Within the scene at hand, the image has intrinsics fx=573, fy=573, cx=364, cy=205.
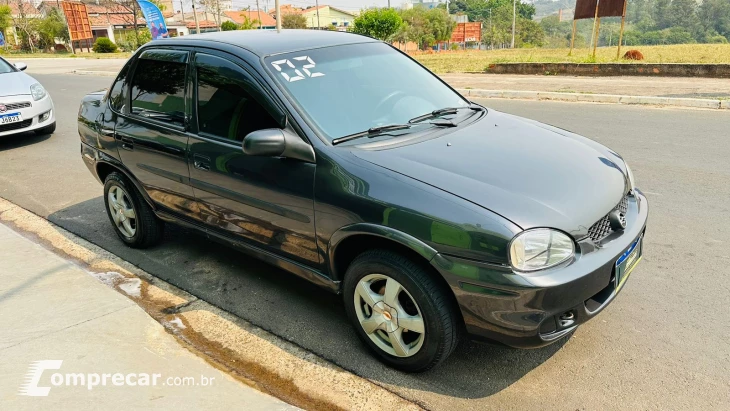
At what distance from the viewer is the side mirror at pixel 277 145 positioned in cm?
305

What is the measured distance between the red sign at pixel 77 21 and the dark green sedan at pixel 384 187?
52675 millimetres

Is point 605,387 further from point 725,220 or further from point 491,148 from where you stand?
point 725,220

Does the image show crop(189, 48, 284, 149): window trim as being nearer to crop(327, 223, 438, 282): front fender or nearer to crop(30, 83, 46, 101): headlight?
crop(327, 223, 438, 282): front fender

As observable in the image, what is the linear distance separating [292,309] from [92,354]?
47.2 inches

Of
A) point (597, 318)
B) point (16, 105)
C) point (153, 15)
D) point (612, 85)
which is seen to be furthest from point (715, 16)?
point (597, 318)

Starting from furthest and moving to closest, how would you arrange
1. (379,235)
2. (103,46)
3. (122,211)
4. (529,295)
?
(103,46)
(122,211)
(379,235)
(529,295)

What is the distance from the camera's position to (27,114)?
29.8 ft

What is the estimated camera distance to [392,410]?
2732 mm

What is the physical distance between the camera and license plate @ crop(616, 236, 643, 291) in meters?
2.83

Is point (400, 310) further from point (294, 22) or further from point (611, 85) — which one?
point (294, 22)

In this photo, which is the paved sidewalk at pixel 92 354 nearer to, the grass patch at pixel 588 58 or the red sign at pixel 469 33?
the grass patch at pixel 588 58

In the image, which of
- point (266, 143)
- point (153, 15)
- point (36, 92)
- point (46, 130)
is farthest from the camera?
point (153, 15)

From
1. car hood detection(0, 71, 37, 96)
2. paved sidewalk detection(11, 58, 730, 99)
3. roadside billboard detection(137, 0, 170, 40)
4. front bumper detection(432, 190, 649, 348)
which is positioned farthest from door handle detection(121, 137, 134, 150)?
roadside billboard detection(137, 0, 170, 40)

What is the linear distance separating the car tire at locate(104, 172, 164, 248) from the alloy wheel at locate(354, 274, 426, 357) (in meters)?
2.33
